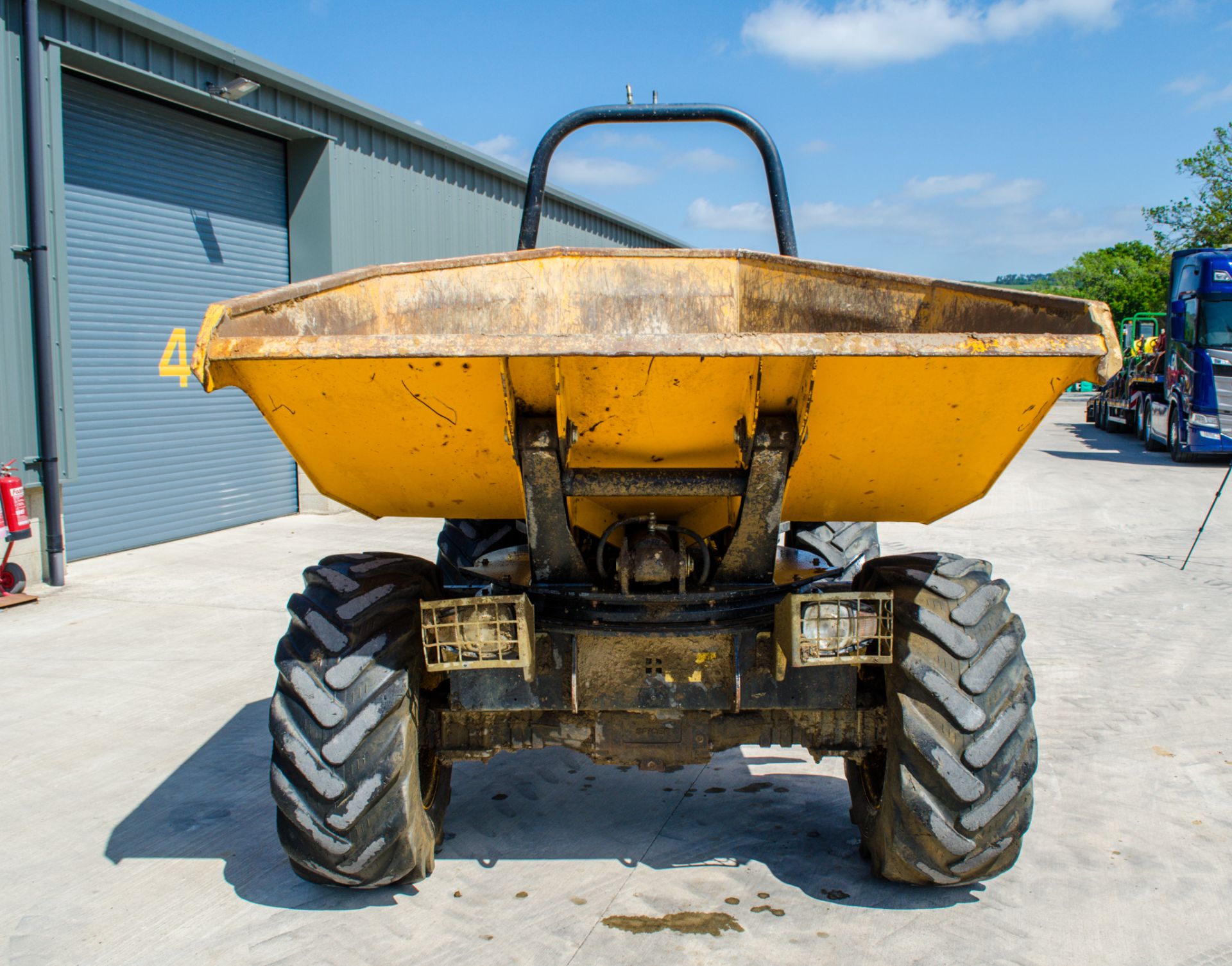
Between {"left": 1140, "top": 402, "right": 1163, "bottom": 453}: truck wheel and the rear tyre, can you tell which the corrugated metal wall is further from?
{"left": 1140, "top": 402, "right": 1163, "bottom": 453}: truck wheel

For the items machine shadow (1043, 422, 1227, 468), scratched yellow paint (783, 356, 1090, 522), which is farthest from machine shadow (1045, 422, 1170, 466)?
scratched yellow paint (783, 356, 1090, 522)

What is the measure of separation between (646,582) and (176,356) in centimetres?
789

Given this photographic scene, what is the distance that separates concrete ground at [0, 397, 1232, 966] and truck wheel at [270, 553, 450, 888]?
10.5 inches

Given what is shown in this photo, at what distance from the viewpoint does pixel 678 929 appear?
2.97 metres

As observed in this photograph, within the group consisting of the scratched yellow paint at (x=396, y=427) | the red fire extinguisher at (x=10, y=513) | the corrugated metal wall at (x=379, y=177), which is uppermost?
the corrugated metal wall at (x=379, y=177)

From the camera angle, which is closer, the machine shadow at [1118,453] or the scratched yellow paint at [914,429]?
the scratched yellow paint at [914,429]

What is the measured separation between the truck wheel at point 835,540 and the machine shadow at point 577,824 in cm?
98

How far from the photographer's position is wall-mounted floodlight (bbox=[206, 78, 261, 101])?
9070 millimetres

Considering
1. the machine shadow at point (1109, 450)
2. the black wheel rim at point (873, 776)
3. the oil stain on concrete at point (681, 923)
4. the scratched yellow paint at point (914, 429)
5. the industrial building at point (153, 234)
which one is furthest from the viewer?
the machine shadow at point (1109, 450)

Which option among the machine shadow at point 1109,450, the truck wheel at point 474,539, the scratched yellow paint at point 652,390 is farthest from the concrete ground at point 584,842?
the machine shadow at point 1109,450

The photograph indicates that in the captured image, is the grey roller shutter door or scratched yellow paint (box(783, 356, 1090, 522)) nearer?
scratched yellow paint (box(783, 356, 1090, 522))

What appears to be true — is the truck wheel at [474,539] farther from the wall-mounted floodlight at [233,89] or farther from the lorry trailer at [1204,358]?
the lorry trailer at [1204,358]

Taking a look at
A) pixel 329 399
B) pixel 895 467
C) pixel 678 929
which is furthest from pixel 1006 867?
pixel 329 399

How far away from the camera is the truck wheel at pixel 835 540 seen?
485 cm
